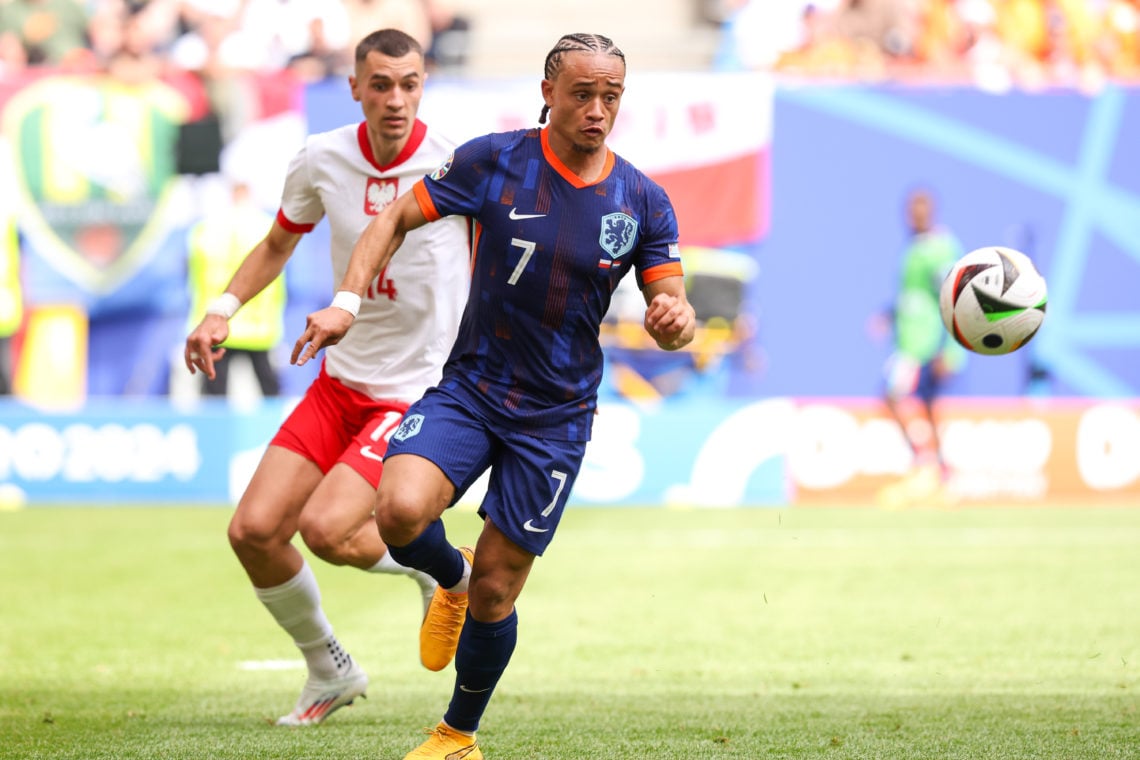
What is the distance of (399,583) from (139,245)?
23.4 feet

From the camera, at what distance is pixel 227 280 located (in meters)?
16.5

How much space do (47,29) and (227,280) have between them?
420cm

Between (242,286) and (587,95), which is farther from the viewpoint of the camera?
(242,286)

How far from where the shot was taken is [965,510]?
51.5ft

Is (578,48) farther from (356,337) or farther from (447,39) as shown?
(447,39)

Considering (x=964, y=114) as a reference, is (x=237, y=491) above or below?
below

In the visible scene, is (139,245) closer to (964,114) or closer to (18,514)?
(18,514)

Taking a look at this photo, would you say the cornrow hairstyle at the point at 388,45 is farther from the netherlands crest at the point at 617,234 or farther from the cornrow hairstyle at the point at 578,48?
the netherlands crest at the point at 617,234

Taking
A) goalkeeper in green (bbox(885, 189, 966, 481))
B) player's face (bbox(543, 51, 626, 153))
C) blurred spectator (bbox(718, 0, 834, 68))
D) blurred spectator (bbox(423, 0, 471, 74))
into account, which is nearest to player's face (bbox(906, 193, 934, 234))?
goalkeeper in green (bbox(885, 189, 966, 481))

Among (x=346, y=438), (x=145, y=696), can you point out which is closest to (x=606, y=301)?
(x=346, y=438)

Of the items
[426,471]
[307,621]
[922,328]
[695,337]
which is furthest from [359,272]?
[922,328]

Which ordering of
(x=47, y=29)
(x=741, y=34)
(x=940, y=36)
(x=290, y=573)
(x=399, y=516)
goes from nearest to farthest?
(x=399, y=516) → (x=290, y=573) → (x=47, y=29) → (x=741, y=34) → (x=940, y=36)

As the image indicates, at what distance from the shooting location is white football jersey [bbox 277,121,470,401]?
245 inches

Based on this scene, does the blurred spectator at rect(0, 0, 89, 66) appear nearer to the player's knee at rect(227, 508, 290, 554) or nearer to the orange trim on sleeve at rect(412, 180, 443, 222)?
the player's knee at rect(227, 508, 290, 554)
